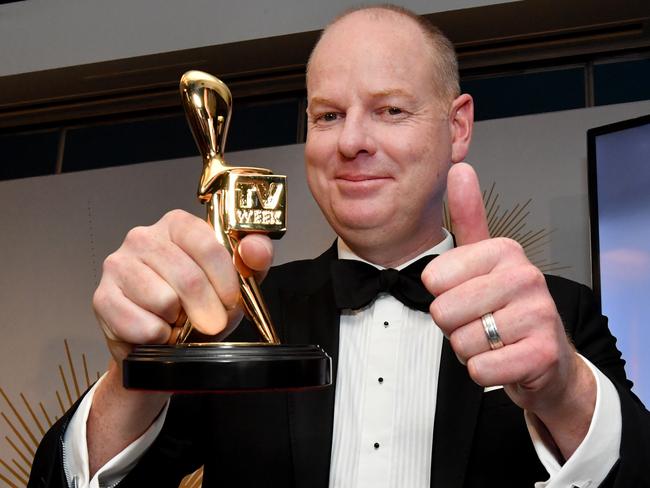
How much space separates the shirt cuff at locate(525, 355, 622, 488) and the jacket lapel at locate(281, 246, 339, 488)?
444mm

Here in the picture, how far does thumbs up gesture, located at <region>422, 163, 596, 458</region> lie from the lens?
93 centimetres

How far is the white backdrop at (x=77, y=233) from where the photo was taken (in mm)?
3262

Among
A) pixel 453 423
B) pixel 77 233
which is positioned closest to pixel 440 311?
pixel 453 423

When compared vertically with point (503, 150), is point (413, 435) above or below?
below

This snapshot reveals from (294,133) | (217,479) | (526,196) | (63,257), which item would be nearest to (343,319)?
(217,479)

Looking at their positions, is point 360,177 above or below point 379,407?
above

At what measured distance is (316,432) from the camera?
4.80 feet

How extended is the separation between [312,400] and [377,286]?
261 millimetres

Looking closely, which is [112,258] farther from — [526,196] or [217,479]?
[526,196]

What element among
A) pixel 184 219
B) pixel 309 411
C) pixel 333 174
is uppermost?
pixel 333 174

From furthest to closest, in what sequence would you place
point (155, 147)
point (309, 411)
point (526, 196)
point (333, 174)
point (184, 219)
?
point (155, 147) → point (526, 196) → point (333, 174) → point (309, 411) → point (184, 219)

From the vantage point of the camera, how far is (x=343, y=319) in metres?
1.67

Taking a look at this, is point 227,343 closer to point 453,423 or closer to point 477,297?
point 477,297

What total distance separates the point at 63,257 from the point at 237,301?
9.90 ft
